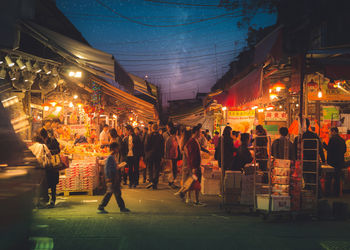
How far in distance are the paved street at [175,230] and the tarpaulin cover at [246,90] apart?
3702 millimetres

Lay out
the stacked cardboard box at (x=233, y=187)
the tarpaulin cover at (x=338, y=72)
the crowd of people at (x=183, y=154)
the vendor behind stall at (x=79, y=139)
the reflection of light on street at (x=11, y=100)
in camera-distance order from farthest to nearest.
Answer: the vendor behind stall at (x=79, y=139)
the reflection of light on street at (x=11, y=100)
the tarpaulin cover at (x=338, y=72)
the stacked cardboard box at (x=233, y=187)
the crowd of people at (x=183, y=154)

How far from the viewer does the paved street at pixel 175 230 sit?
548 centimetres

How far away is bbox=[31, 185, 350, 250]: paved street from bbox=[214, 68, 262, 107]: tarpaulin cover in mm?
3702

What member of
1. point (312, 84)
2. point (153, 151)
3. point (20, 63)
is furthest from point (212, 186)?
point (20, 63)

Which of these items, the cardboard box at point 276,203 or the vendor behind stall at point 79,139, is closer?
the cardboard box at point 276,203

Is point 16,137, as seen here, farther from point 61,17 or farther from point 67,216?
point 61,17

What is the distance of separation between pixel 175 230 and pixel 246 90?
20.1ft

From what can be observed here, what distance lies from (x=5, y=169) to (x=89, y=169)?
6.41 m

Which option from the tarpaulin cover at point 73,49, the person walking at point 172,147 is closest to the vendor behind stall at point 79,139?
the person walking at point 172,147

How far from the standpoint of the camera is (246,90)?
10930mm

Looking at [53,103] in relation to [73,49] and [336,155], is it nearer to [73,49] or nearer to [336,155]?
[73,49]

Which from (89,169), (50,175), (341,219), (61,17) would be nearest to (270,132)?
(341,219)

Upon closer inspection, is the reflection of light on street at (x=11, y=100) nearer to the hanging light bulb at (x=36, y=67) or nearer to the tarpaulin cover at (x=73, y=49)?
the hanging light bulb at (x=36, y=67)

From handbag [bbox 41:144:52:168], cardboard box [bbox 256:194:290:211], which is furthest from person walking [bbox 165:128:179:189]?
cardboard box [bbox 256:194:290:211]
